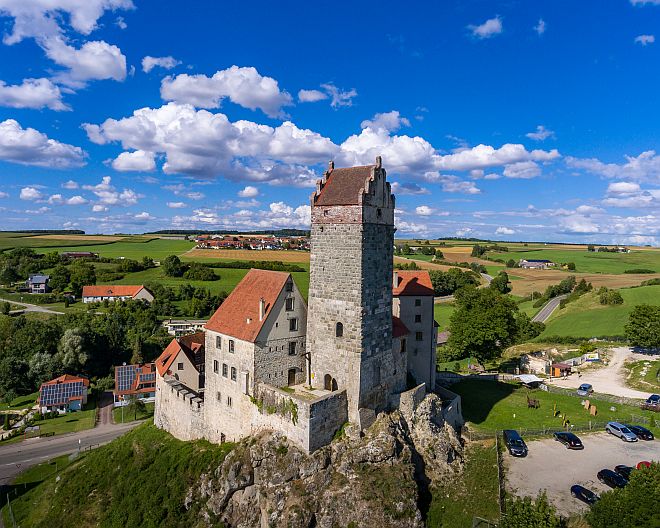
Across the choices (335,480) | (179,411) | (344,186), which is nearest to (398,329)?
(344,186)

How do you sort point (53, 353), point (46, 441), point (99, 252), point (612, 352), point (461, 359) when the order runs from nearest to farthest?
point (46, 441) < point (612, 352) < point (461, 359) < point (53, 353) < point (99, 252)

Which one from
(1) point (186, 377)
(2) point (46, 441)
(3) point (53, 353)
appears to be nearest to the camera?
(1) point (186, 377)

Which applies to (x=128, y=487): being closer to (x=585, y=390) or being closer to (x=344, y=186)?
(x=344, y=186)

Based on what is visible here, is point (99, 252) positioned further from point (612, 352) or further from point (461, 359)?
point (612, 352)

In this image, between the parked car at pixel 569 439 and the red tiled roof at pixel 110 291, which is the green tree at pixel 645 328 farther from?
the red tiled roof at pixel 110 291

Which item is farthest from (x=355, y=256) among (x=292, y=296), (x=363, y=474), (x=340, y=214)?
(x=363, y=474)

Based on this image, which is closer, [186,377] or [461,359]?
[186,377]

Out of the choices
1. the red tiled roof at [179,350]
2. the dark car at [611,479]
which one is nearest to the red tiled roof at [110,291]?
the red tiled roof at [179,350]
